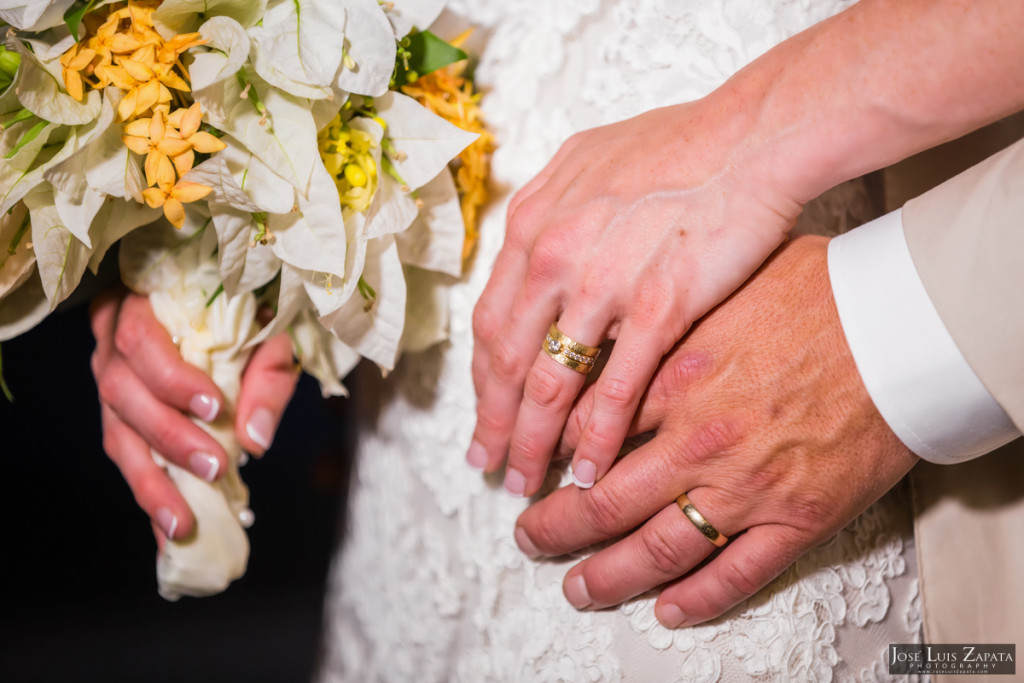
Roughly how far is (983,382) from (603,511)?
1.15 ft

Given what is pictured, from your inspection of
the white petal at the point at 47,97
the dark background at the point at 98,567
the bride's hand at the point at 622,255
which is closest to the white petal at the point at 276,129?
the white petal at the point at 47,97

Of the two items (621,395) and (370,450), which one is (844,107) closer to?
(621,395)

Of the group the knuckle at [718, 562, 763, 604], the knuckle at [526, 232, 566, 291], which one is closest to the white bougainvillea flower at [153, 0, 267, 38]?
the knuckle at [526, 232, 566, 291]

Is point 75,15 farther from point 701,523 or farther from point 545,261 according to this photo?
point 701,523

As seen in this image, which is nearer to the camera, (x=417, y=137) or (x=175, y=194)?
(x=175, y=194)

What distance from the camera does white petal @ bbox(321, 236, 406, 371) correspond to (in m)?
0.76

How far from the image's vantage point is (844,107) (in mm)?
586

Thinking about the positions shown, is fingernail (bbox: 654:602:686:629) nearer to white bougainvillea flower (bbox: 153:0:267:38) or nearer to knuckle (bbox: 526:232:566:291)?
knuckle (bbox: 526:232:566:291)

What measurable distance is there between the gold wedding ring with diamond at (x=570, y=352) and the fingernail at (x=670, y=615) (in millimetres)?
259

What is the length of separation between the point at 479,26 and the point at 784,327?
0.52 metres

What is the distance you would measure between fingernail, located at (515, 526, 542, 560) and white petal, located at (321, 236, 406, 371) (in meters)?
0.25

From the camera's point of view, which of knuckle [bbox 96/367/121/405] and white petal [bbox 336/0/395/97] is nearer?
white petal [bbox 336/0/395/97]

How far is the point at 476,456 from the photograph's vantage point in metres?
0.83

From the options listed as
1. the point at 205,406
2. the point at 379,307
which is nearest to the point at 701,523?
the point at 379,307
